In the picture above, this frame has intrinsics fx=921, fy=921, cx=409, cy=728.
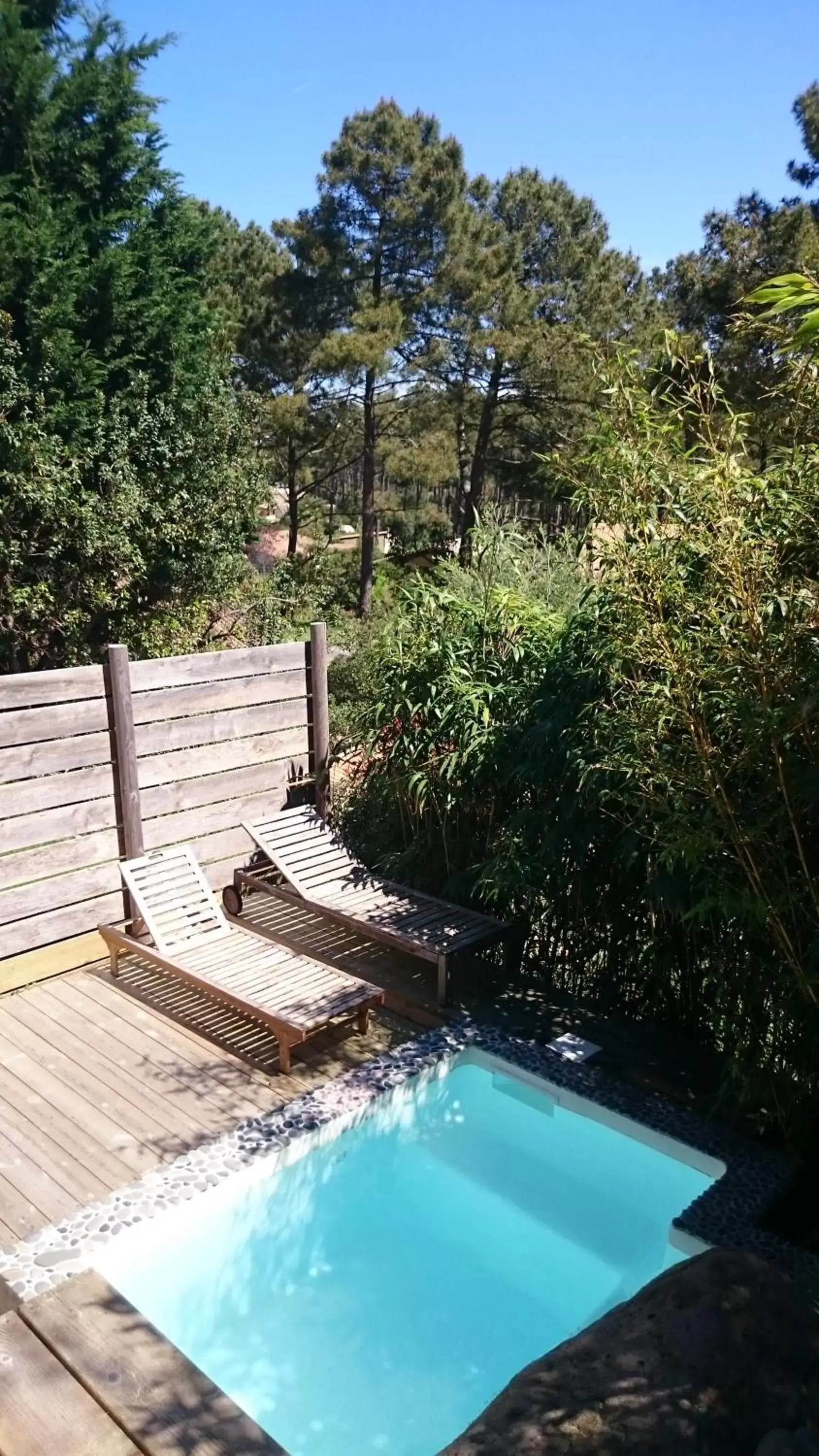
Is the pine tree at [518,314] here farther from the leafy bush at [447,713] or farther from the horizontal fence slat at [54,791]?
the horizontal fence slat at [54,791]

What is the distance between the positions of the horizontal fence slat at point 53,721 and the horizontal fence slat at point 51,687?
0.11 ft

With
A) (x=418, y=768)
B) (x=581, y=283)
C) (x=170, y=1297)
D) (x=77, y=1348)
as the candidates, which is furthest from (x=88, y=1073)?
(x=581, y=283)

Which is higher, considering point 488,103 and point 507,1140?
point 488,103

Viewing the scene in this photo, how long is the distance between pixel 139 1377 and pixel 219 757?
345 centimetres

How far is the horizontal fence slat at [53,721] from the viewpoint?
4.42 m

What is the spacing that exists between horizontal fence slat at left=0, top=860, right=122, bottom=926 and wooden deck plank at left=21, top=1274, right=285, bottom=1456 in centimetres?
218

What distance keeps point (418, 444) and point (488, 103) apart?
10.5 meters

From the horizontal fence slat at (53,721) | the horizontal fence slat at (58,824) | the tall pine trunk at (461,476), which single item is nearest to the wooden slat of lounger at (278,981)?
the horizontal fence slat at (58,824)

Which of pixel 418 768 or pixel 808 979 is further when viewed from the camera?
pixel 418 768

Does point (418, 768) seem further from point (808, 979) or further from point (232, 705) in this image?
point (808, 979)

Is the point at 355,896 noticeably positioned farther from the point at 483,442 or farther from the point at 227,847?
the point at 483,442

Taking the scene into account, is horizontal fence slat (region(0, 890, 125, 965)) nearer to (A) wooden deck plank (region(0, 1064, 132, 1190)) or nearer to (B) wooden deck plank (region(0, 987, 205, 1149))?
(B) wooden deck plank (region(0, 987, 205, 1149))

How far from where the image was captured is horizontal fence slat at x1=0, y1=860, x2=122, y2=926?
15.0 feet

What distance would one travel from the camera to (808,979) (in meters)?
2.84
